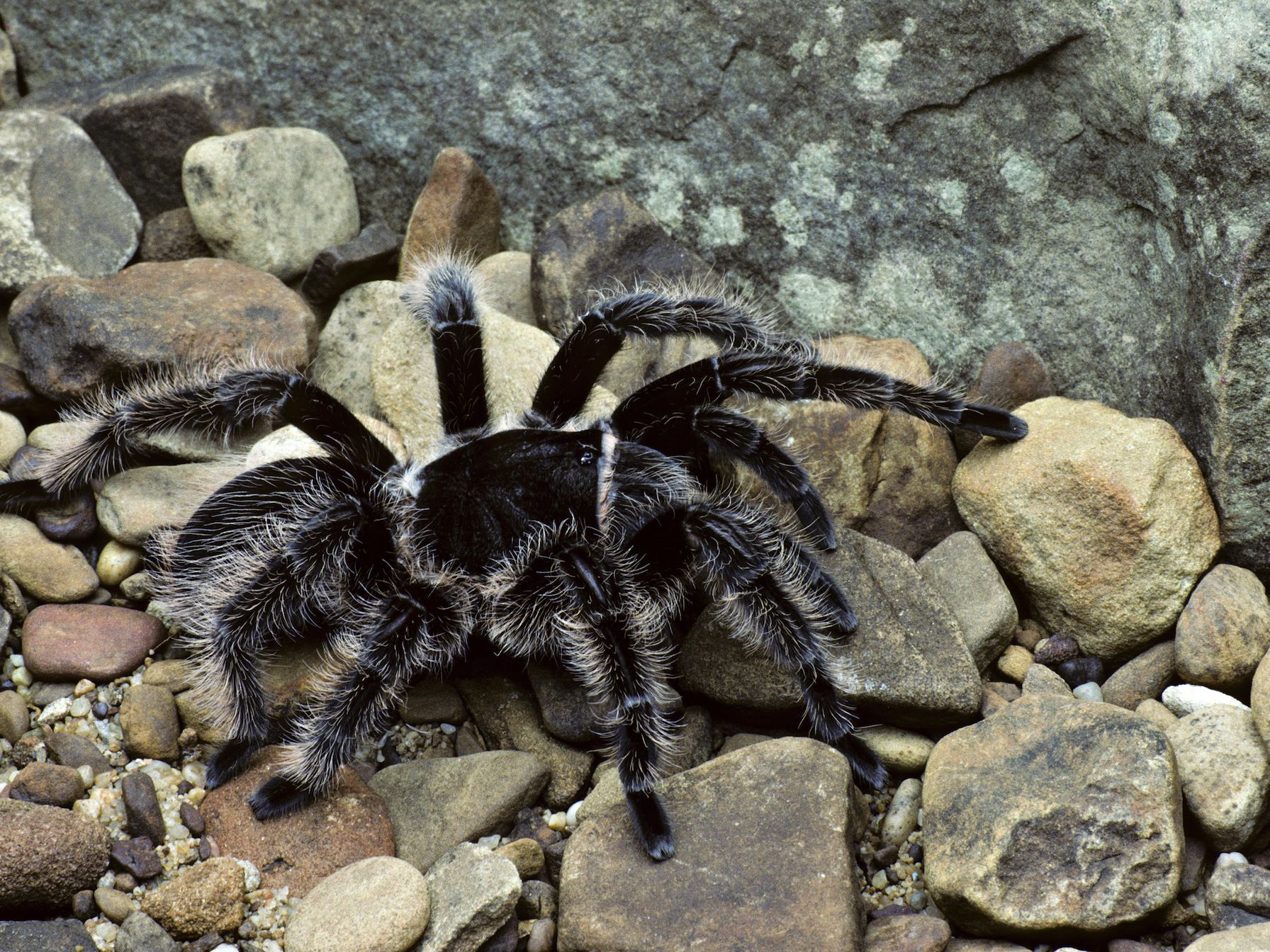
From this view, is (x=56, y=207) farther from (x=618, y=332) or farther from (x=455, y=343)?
(x=618, y=332)

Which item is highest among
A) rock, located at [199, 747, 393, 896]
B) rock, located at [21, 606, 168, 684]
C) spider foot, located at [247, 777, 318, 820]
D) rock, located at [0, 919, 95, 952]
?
rock, located at [21, 606, 168, 684]

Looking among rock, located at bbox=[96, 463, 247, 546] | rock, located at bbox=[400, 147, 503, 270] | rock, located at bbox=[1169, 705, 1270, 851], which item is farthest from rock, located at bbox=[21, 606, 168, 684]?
rock, located at bbox=[1169, 705, 1270, 851]

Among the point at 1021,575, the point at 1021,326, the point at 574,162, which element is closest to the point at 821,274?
the point at 1021,326

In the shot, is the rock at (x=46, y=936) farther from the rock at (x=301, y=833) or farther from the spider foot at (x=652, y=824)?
the spider foot at (x=652, y=824)

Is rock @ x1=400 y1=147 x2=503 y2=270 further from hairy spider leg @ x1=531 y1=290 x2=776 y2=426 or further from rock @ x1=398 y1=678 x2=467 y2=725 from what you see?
rock @ x1=398 y1=678 x2=467 y2=725

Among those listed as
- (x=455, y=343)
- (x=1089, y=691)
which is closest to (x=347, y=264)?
(x=455, y=343)

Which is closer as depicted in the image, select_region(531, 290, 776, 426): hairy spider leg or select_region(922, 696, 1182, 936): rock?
select_region(922, 696, 1182, 936): rock

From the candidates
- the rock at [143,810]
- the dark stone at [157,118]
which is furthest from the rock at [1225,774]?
the dark stone at [157,118]
